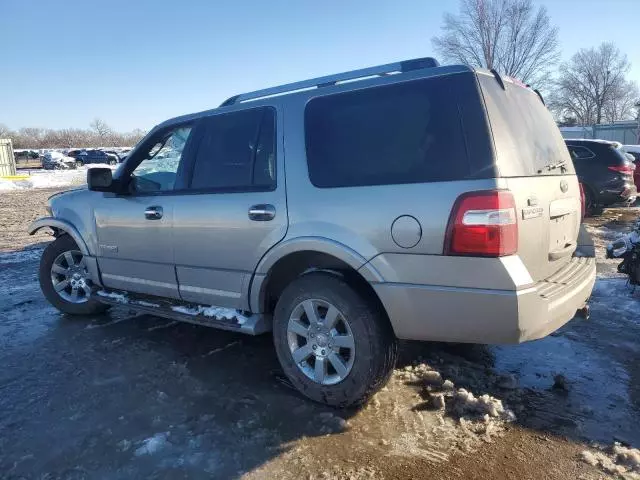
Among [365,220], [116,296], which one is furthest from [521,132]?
[116,296]

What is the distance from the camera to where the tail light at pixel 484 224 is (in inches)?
102

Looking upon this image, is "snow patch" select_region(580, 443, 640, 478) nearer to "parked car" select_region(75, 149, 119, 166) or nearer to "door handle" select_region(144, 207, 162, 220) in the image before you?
"door handle" select_region(144, 207, 162, 220)

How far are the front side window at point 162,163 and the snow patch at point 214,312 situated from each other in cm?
99

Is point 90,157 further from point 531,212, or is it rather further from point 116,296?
point 531,212

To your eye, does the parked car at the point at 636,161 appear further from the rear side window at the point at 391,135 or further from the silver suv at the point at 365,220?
the rear side window at the point at 391,135

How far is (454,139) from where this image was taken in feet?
9.00

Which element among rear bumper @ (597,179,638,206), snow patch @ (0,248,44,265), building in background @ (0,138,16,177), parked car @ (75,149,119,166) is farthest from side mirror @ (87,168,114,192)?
parked car @ (75,149,119,166)

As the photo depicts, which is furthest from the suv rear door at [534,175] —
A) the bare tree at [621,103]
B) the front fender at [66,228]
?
the bare tree at [621,103]

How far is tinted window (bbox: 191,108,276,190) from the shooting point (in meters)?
3.52

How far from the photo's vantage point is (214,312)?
3781mm

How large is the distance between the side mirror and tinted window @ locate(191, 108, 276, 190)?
883mm

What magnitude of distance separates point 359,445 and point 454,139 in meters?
1.79

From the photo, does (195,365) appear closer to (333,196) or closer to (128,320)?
(128,320)

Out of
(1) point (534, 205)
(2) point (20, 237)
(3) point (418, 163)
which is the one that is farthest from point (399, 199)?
(2) point (20, 237)
